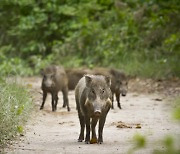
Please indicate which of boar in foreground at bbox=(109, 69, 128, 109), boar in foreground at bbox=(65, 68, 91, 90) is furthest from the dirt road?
boar in foreground at bbox=(65, 68, 91, 90)

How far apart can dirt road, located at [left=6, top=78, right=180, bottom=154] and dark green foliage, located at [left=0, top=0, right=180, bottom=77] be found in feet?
13.3

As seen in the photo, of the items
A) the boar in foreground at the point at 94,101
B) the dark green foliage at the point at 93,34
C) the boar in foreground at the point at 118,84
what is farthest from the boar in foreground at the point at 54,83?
the boar in foreground at the point at 94,101

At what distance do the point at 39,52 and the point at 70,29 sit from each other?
1.81 m

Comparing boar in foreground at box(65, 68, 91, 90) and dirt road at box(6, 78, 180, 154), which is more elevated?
boar in foreground at box(65, 68, 91, 90)

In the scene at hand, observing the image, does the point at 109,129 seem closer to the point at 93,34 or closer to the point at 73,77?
the point at 73,77

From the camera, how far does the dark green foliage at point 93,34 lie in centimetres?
1941

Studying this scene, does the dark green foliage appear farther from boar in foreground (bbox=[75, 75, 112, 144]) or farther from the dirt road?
boar in foreground (bbox=[75, 75, 112, 144])

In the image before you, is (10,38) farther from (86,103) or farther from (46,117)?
(86,103)

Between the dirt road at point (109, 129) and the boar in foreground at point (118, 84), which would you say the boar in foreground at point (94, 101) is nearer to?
the dirt road at point (109, 129)

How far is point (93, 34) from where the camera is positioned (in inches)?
955

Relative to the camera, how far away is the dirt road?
7301 millimetres

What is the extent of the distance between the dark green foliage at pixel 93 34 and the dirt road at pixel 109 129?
4043mm

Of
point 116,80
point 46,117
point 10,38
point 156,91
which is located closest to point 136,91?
point 156,91

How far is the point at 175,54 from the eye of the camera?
19281 millimetres
